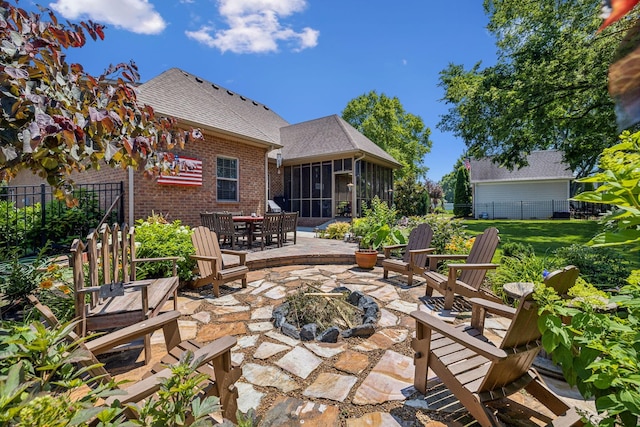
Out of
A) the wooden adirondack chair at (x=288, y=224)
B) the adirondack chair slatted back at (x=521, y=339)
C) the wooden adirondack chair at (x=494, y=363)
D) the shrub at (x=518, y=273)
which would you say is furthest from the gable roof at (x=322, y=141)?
the adirondack chair slatted back at (x=521, y=339)

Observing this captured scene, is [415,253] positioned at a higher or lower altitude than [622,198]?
lower

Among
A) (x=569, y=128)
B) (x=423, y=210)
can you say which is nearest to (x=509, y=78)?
(x=569, y=128)

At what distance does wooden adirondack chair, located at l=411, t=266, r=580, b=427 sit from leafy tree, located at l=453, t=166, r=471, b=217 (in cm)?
2402

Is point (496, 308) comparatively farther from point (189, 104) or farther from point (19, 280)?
point (189, 104)

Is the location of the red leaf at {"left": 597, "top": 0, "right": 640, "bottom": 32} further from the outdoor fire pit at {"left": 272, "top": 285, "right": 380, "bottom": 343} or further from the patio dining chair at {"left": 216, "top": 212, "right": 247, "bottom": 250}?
the patio dining chair at {"left": 216, "top": 212, "right": 247, "bottom": 250}

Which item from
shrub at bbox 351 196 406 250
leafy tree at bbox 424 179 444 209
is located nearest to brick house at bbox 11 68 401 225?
shrub at bbox 351 196 406 250

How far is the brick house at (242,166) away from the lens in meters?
7.88

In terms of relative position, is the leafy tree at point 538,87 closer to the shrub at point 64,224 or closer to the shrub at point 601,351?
the shrub at point 601,351

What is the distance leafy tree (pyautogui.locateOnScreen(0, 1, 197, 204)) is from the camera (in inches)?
49.0

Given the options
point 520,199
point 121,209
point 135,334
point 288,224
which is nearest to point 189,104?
point 121,209

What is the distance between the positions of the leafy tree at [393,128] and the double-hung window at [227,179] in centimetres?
1605

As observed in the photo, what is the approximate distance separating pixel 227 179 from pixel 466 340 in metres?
8.92

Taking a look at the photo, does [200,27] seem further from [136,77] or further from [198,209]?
[136,77]

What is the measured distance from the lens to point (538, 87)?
9500 mm
